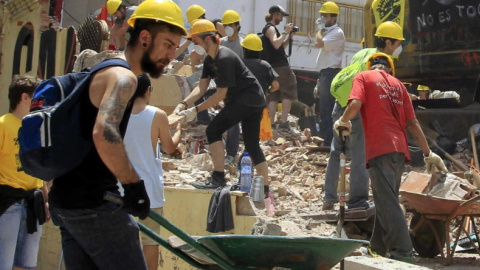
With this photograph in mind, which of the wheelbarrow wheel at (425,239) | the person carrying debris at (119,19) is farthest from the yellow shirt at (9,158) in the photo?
the person carrying debris at (119,19)

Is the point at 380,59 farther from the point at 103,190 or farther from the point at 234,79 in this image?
→ the point at 103,190

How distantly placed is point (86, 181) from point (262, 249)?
902mm

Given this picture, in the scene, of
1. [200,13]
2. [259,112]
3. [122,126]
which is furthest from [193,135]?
[122,126]

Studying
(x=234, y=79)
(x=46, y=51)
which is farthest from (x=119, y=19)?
(x=234, y=79)

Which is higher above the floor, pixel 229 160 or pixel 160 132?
pixel 160 132

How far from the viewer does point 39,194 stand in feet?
20.9

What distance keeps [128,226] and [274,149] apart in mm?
8422

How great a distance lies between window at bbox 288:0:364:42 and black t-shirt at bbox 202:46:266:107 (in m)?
14.9

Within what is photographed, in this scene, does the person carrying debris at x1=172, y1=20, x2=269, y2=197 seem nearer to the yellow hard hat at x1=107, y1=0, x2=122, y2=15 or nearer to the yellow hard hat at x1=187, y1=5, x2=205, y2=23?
the yellow hard hat at x1=187, y1=5, x2=205, y2=23

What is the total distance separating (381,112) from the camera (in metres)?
7.15

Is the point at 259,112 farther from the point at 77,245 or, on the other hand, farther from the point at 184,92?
the point at 77,245

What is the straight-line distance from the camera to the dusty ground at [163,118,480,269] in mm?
8086

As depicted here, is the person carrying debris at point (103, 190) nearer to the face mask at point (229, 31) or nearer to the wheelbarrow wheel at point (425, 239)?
the wheelbarrow wheel at point (425, 239)

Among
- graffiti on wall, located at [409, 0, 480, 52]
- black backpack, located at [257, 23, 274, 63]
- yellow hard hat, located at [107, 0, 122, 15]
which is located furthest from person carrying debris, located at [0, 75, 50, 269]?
graffiti on wall, located at [409, 0, 480, 52]
